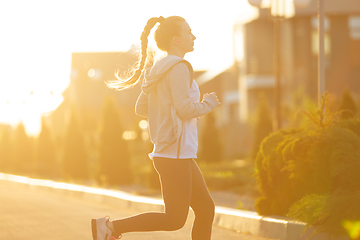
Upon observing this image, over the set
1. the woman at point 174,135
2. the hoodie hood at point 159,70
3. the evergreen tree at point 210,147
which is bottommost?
the evergreen tree at point 210,147

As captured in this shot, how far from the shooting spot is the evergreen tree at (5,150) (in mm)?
33125

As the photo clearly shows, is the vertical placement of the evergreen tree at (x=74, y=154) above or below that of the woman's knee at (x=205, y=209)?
below

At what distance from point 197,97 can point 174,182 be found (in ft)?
2.12

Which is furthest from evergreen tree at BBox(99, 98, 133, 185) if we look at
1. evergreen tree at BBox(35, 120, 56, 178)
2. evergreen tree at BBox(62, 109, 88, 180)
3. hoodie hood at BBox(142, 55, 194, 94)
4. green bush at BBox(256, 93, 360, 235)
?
hoodie hood at BBox(142, 55, 194, 94)

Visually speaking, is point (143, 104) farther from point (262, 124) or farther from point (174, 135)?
point (262, 124)

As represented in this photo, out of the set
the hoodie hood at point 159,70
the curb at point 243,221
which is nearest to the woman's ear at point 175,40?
the hoodie hood at point 159,70

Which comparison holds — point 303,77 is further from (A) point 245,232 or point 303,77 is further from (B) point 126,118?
(B) point 126,118

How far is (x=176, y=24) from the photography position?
4.54 meters

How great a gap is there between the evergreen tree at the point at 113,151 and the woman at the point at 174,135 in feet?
43.8

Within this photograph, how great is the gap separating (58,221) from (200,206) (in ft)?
15.4

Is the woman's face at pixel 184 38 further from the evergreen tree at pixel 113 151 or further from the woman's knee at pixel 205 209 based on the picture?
the evergreen tree at pixel 113 151

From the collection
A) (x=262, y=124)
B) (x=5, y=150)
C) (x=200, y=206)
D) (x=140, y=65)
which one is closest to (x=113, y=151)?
(x=262, y=124)

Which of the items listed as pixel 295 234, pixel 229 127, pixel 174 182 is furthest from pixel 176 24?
pixel 229 127

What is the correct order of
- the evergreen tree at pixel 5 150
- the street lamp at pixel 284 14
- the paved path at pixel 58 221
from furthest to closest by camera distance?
the evergreen tree at pixel 5 150 < the street lamp at pixel 284 14 < the paved path at pixel 58 221
